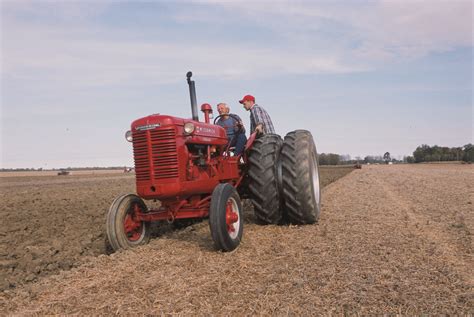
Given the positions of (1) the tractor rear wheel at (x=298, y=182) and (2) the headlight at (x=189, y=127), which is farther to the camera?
(1) the tractor rear wheel at (x=298, y=182)

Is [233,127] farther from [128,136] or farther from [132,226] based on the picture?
[132,226]

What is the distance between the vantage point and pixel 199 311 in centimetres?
340

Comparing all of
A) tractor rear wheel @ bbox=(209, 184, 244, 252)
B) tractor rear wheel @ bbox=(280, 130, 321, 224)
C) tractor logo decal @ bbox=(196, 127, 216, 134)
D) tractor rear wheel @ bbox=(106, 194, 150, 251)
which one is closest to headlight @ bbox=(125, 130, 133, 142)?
tractor rear wheel @ bbox=(106, 194, 150, 251)

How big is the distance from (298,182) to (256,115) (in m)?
1.64

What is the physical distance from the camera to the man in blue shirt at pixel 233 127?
7227 mm

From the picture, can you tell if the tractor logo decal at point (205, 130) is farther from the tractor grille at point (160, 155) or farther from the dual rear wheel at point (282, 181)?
the dual rear wheel at point (282, 181)

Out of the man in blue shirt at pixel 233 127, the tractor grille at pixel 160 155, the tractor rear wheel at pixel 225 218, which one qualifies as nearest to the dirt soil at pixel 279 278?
the tractor rear wheel at pixel 225 218

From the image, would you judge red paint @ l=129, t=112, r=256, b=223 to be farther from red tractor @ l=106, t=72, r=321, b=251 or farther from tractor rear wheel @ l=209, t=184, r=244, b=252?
tractor rear wheel @ l=209, t=184, r=244, b=252

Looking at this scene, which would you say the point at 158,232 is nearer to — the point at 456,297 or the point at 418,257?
the point at 418,257

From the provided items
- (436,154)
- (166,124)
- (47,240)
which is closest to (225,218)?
(166,124)

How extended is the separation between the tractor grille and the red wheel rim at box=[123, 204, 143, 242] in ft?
2.15

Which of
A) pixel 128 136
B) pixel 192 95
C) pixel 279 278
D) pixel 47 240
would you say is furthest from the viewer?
pixel 47 240

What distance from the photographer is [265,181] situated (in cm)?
652

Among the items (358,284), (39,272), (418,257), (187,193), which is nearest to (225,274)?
(358,284)
